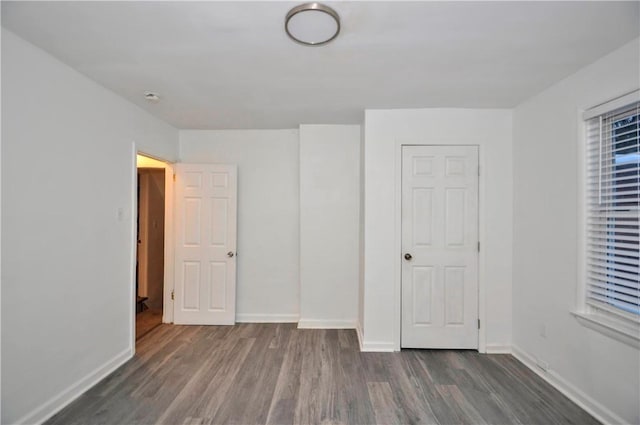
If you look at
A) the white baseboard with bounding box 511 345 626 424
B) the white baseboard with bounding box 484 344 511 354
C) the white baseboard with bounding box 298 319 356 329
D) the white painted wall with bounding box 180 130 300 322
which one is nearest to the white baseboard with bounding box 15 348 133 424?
the white painted wall with bounding box 180 130 300 322

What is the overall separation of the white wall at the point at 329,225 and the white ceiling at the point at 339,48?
0.81 metres

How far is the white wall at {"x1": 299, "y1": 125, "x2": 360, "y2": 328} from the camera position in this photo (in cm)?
353

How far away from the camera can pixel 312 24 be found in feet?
5.07

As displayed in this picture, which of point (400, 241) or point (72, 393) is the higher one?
point (400, 241)

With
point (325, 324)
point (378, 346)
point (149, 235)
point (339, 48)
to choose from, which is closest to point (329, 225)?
point (325, 324)

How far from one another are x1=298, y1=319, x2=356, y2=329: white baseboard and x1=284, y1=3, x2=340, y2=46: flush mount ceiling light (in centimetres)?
297

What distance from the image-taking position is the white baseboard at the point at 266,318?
12.3ft

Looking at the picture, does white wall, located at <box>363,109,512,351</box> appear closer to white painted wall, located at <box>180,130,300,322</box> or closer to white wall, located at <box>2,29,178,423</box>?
white painted wall, located at <box>180,130,300,322</box>

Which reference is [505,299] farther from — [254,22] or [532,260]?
[254,22]

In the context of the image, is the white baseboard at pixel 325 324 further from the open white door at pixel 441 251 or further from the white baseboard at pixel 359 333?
the open white door at pixel 441 251

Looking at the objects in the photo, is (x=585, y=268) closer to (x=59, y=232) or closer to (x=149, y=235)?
(x=59, y=232)

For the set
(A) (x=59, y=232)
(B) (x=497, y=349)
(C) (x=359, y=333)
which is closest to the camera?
(A) (x=59, y=232)

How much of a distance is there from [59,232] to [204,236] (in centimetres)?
165

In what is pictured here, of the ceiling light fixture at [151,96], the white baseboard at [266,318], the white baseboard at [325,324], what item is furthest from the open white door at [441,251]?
the ceiling light fixture at [151,96]
